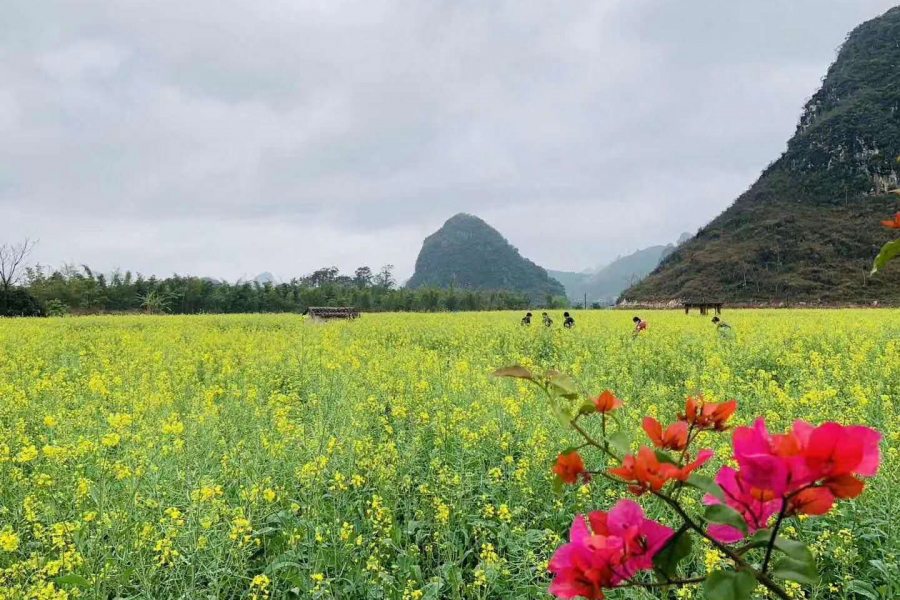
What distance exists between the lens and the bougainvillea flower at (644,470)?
22.8 inches

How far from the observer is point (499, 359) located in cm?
841

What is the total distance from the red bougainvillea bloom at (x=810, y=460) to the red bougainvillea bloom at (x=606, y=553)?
15cm

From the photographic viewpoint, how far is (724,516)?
562mm

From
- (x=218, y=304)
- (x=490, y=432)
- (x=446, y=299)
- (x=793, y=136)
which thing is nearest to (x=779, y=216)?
(x=793, y=136)

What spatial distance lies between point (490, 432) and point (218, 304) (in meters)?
53.7

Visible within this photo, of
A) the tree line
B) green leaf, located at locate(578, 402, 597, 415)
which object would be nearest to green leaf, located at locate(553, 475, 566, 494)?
green leaf, located at locate(578, 402, 597, 415)

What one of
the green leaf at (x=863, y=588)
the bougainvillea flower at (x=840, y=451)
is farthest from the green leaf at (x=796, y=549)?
the green leaf at (x=863, y=588)

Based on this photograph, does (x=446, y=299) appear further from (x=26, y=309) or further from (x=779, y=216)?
(x=779, y=216)

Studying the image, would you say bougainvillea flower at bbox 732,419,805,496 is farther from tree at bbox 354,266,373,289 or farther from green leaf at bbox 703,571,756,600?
tree at bbox 354,266,373,289

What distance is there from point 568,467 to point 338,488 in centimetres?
277

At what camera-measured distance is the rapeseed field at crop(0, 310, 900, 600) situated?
2393 millimetres

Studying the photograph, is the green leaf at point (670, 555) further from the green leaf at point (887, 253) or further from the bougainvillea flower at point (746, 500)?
the green leaf at point (887, 253)

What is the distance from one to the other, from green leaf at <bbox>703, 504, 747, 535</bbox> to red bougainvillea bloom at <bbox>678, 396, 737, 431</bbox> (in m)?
0.22

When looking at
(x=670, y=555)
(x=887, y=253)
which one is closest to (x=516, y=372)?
(x=670, y=555)
